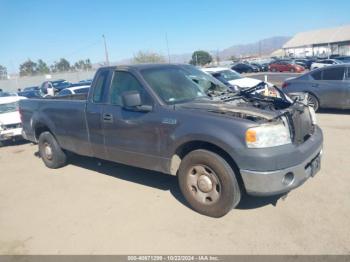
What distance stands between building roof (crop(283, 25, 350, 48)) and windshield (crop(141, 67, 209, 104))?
63.7 meters

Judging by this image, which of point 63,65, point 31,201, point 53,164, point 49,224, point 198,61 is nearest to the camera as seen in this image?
point 49,224

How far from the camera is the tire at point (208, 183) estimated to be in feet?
12.9

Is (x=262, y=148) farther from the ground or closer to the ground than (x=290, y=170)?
farther from the ground

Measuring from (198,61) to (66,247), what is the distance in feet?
245

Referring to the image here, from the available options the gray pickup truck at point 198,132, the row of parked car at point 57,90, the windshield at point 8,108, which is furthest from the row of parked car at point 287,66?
the gray pickup truck at point 198,132

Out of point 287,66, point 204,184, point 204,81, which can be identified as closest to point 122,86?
point 204,81

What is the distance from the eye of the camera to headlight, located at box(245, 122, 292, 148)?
12.1 feet

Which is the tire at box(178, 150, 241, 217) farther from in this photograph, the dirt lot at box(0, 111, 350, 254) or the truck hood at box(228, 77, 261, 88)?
the truck hood at box(228, 77, 261, 88)

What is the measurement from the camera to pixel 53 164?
6844mm

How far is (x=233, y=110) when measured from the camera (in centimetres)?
409

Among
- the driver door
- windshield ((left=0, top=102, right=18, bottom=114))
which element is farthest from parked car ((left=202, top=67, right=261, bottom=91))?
the driver door

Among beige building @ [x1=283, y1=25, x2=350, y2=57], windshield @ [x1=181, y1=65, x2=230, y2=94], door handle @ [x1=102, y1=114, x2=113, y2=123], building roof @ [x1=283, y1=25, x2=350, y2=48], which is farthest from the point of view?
building roof @ [x1=283, y1=25, x2=350, y2=48]

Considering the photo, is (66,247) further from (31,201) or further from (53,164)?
(53,164)

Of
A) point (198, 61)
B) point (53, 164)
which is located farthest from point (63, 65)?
point (53, 164)
